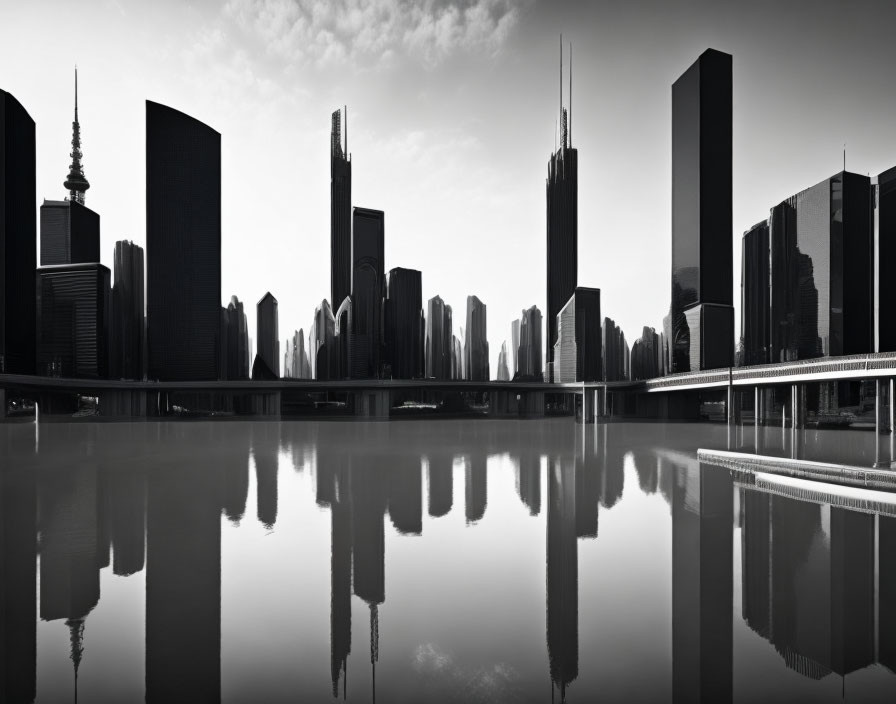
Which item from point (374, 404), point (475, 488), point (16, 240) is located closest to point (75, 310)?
point (16, 240)

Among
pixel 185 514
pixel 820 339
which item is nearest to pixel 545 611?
pixel 185 514

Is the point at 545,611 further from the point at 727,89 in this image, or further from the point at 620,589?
the point at 727,89

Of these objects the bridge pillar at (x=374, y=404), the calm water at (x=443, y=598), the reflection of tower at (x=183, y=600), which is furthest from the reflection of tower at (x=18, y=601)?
the bridge pillar at (x=374, y=404)

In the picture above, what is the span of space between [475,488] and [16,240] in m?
232

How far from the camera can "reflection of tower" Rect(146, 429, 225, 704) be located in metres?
6.74

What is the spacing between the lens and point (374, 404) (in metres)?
98.2

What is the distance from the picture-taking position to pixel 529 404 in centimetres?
12269

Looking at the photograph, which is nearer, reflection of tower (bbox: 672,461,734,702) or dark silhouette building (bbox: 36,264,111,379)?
reflection of tower (bbox: 672,461,734,702)

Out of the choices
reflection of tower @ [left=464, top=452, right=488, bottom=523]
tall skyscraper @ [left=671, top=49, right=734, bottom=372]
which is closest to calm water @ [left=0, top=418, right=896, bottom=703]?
reflection of tower @ [left=464, top=452, right=488, bottom=523]

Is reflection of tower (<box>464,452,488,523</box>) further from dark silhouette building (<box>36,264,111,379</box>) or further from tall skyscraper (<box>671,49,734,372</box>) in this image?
dark silhouette building (<box>36,264,111,379</box>)

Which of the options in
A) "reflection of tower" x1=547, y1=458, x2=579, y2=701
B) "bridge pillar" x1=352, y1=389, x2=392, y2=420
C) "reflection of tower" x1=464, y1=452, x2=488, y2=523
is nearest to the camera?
"reflection of tower" x1=547, y1=458, x2=579, y2=701

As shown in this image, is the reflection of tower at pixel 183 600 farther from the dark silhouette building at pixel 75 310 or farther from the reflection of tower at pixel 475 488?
the dark silhouette building at pixel 75 310

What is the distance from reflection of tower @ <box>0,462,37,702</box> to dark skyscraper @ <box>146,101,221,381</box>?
17709 cm

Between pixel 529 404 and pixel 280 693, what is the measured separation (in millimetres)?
118634
